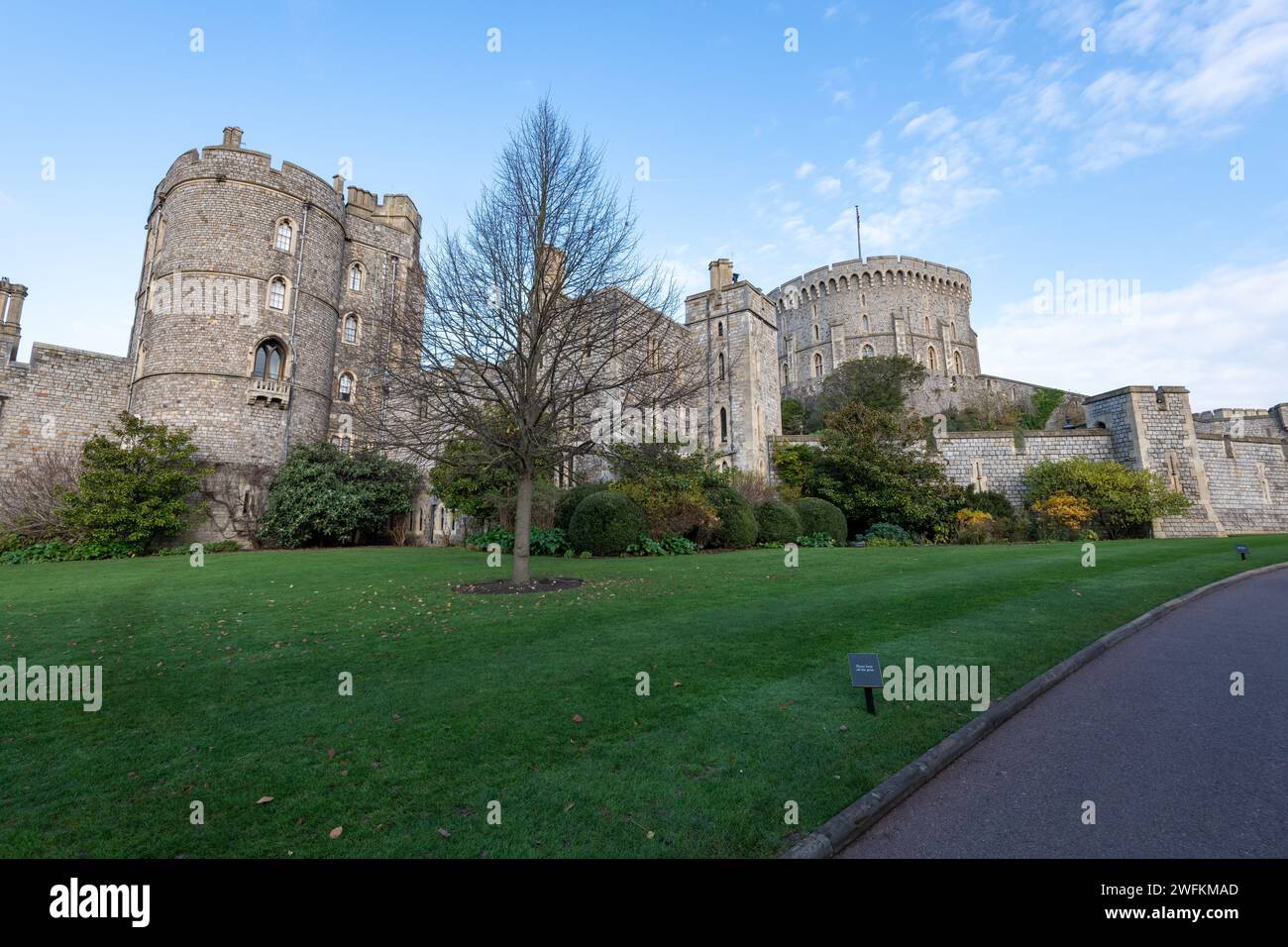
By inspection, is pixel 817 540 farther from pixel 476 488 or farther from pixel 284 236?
pixel 284 236

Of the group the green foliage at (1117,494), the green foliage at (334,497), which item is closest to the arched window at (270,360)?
the green foliage at (334,497)

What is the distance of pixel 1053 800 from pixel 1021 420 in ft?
177

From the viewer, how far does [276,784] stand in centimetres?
342

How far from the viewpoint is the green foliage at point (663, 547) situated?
17797 mm

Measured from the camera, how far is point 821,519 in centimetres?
2205

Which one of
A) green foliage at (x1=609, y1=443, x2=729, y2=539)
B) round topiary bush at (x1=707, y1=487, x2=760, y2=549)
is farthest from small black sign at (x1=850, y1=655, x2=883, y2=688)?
round topiary bush at (x1=707, y1=487, x2=760, y2=549)

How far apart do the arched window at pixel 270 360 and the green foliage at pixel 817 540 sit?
76.2 feet

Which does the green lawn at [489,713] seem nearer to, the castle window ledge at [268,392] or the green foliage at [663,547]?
the green foliage at [663,547]

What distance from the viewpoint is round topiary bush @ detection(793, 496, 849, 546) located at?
21906mm

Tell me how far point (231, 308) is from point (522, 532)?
22.0 metres

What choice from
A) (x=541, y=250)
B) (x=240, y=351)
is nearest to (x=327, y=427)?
(x=240, y=351)
